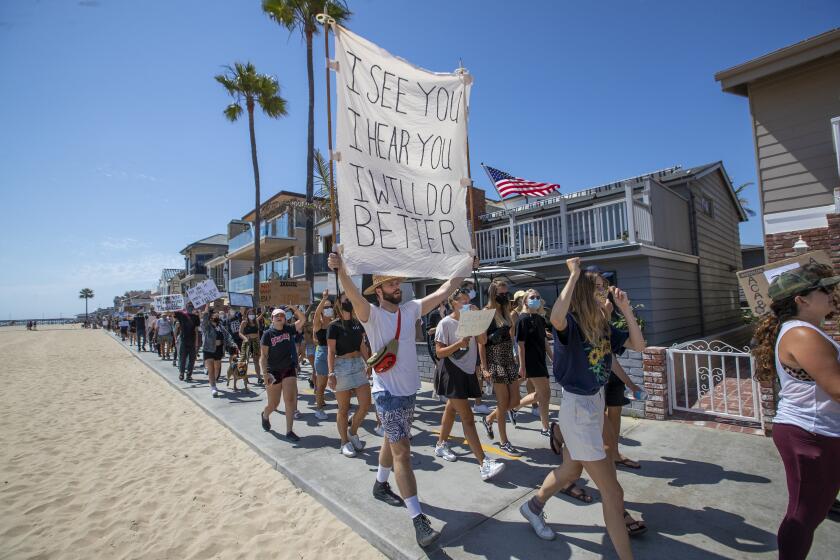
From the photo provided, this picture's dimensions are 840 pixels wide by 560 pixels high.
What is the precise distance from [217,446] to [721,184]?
18213mm

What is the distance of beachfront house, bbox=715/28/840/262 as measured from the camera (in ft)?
24.8

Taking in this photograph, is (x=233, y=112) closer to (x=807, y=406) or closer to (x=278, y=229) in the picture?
(x=278, y=229)

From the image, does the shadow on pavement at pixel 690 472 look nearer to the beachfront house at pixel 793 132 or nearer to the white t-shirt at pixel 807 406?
the white t-shirt at pixel 807 406

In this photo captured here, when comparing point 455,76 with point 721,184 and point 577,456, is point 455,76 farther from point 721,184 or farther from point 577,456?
point 721,184

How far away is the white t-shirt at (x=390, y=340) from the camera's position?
3.13 m

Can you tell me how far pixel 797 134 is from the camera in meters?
7.97

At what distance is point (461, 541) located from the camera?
295 centimetres

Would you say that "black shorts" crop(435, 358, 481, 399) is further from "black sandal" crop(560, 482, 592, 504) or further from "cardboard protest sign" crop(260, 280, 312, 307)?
"cardboard protest sign" crop(260, 280, 312, 307)

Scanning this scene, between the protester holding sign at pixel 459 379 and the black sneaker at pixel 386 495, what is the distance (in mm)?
854

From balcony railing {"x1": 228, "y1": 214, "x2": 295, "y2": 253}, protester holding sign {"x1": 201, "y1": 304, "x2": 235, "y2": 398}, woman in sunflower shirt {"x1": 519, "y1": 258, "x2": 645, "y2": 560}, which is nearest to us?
woman in sunflower shirt {"x1": 519, "y1": 258, "x2": 645, "y2": 560}

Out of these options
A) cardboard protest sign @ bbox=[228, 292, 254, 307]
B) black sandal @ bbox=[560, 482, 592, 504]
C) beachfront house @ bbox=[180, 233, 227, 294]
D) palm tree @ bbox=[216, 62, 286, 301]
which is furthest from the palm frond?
beachfront house @ bbox=[180, 233, 227, 294]

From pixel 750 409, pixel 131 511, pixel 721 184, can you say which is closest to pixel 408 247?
pixel 131 511

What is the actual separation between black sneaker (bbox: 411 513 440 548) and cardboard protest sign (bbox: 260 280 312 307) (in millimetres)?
8187

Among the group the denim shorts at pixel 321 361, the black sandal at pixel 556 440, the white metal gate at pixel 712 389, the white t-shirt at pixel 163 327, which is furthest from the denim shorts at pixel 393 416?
the white t-shirt at pixel 163 327
